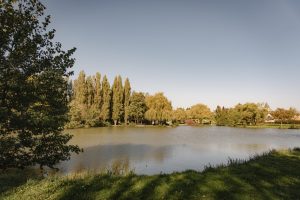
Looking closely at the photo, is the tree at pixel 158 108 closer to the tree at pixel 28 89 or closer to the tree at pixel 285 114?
the tree at pixel 285 114

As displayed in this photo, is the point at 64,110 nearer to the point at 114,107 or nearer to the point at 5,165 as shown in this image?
the point at 5,165

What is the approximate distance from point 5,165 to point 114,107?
208 feet

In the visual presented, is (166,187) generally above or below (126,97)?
below

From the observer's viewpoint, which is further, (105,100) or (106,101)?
(105,100)

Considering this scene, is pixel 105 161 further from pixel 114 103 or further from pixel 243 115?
pixel 243 115

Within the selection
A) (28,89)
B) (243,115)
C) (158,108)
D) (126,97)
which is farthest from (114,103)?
(28,89)

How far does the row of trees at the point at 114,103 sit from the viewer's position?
69312 mm

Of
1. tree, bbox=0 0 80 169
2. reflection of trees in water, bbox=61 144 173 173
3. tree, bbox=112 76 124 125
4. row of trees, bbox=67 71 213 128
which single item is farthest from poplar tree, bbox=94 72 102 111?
tree, bbox=0 0 80 169

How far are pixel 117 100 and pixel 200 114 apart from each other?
47.0m

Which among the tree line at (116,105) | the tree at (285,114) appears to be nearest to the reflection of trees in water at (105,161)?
the tree line at (116,105)

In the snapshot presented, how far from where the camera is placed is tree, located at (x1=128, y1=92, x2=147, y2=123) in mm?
76488

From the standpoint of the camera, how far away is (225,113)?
98375 millimetres

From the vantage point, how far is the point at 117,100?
74688mm

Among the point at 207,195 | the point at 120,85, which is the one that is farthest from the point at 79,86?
the point at 207,195
